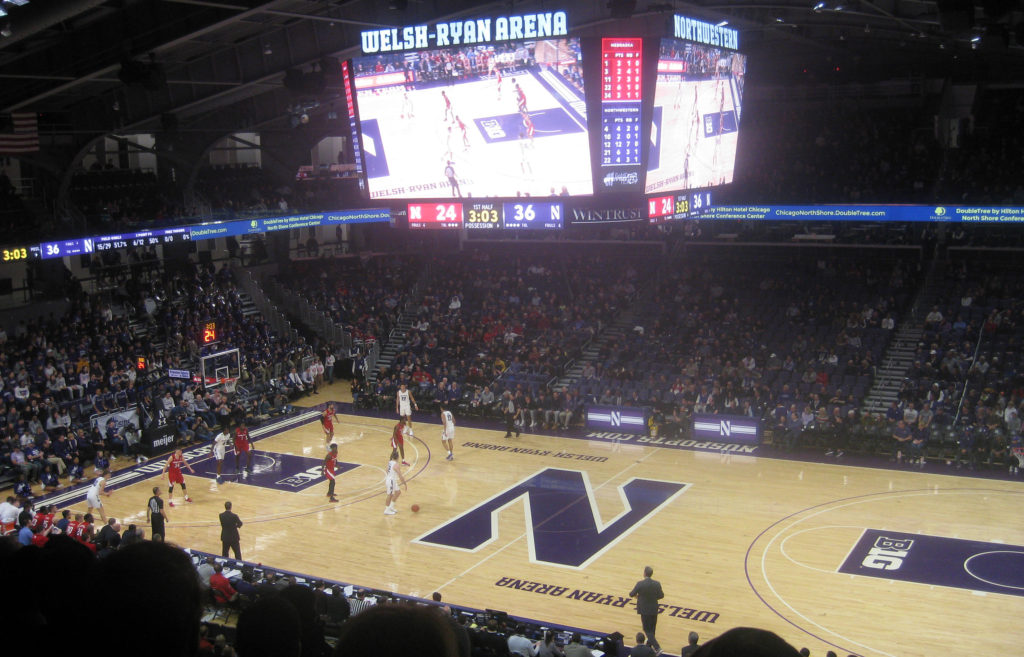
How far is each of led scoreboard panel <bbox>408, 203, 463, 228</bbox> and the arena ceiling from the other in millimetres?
5037

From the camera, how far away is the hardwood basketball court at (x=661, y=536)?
1611cm

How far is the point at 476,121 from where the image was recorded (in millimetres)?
23734

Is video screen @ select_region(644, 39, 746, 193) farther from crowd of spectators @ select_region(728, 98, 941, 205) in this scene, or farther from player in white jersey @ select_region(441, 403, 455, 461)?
crowd of spectators @ select_region(728, 98, 941, 205)

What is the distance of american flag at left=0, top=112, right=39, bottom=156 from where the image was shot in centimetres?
2852

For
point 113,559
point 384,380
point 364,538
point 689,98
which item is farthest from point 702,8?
point 113,559

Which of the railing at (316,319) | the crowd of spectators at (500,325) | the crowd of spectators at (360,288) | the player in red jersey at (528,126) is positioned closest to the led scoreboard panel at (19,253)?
the railing at (316,319)

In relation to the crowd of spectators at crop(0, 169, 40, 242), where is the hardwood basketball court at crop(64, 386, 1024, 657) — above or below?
below

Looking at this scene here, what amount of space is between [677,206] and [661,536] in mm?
8901

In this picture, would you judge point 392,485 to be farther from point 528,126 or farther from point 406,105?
point 406,105

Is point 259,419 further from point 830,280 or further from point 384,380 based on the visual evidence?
point 830,280

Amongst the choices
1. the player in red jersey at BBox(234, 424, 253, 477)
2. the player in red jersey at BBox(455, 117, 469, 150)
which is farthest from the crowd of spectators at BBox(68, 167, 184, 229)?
the player in red jersey at BBox(455, 117, 469, 150)

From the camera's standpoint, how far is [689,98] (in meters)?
23.9

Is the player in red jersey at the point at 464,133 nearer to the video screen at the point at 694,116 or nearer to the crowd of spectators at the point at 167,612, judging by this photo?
the video screen at the point at 694,116

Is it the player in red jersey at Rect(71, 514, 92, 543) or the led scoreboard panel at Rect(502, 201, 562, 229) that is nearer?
the player in red jersey at Rect(71, 514, 92, 543)
